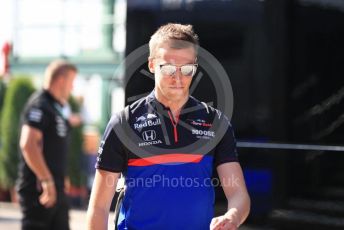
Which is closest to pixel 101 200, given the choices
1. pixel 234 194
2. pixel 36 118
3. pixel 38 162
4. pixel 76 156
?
pixel 234 194

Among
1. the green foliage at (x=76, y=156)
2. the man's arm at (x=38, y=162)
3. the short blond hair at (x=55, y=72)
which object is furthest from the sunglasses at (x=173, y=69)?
the green foliage at (x=76, y=156)

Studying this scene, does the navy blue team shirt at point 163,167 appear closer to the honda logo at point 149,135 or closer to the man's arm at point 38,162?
the honda logo at point 149,135

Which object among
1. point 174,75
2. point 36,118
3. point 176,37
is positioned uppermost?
point 176,37

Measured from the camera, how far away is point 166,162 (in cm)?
241

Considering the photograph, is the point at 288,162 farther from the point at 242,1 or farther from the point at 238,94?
the point at 242,1

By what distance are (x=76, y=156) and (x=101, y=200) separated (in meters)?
7.92

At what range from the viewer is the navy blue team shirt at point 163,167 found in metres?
2.40

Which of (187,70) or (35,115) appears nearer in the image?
(187,70)

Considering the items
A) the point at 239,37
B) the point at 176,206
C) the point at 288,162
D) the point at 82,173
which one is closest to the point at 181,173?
the point at 176,206

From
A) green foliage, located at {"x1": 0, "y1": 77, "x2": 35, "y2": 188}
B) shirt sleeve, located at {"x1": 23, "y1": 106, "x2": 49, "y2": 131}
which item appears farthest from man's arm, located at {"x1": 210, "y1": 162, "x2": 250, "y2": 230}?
green foliage, located at {"x1": 0, "y1": 77, "x2": 35, "y2": 188}

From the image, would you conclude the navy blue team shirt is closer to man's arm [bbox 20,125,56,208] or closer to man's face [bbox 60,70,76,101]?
man's arm [bbox 20,125,56,208]

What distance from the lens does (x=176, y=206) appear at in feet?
7.87

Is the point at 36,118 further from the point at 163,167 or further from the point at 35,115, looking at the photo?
the point at 163,167

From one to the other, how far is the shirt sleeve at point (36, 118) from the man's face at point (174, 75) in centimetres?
242
